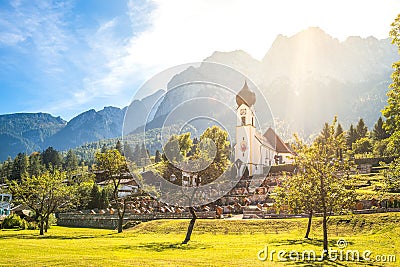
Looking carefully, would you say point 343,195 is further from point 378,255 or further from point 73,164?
point 73,164

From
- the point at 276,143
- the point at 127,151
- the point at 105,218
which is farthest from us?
the point at 276,143

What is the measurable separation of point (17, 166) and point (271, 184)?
86914mm

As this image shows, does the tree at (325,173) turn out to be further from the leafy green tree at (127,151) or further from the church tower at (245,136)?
the church tower at (245,136)

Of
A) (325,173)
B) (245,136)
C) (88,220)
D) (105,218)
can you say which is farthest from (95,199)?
(325,173)

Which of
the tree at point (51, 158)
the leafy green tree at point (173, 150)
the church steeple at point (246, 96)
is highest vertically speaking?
the church steeple at point (246, 96)

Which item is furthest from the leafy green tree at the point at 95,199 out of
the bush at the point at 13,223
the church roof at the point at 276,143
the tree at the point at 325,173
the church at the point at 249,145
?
the tree at the point at 325,173

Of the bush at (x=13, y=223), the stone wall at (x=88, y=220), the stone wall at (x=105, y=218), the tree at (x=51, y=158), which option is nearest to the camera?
the stone wall at (x=105, y=218)

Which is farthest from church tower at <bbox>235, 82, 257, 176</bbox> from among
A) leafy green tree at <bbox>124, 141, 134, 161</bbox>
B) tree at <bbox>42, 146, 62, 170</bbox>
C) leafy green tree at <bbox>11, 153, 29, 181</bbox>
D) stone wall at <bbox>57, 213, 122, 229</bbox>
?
tree at <bbox>42, 146, 62, 170</bbox>

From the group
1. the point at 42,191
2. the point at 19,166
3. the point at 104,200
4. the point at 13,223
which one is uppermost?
the point at 19,166

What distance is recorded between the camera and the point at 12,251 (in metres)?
18.1

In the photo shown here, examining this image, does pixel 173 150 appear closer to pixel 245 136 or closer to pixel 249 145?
pixel 249 145

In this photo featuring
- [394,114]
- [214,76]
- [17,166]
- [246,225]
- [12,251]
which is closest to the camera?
[394,114]

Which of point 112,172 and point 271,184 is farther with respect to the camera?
point 271,184

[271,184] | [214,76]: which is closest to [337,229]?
[214,76]
